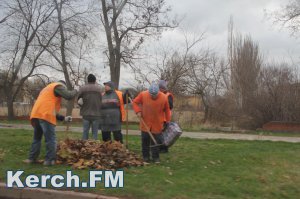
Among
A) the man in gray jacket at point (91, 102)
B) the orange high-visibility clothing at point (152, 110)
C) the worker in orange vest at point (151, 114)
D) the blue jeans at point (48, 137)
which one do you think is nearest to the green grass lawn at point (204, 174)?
the blue jeans at point (48, 137)

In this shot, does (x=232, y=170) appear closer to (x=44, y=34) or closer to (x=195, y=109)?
(x=195, y=109)

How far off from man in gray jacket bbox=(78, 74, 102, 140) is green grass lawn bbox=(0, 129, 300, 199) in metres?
Answer: 1.16

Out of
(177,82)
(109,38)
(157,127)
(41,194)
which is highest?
(109,38)

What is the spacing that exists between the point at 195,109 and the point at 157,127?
60.3ft

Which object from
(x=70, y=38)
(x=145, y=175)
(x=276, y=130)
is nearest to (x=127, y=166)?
(x=145, y=175)

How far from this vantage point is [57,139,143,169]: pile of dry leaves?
8.11m

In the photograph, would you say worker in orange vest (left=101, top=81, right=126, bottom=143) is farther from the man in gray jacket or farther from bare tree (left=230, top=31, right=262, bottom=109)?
bare tree (left=230, top=31, right=262, bottom=109)

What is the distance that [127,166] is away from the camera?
828 centimetres

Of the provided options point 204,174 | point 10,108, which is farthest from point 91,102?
point 10,108

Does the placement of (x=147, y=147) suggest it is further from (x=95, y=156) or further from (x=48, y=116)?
(x=48, y=116)

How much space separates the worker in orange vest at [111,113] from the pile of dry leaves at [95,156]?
947 millimetres

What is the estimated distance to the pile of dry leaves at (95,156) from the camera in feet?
26.6

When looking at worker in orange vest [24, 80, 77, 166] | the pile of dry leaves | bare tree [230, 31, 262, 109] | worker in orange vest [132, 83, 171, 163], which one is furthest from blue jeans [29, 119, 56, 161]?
bare tree [230, 31, 262, 109]

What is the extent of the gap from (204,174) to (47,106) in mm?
3050
